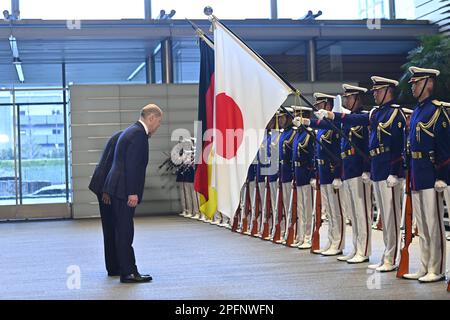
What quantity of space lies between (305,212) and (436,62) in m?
6.57

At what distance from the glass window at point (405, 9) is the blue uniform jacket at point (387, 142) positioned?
11.3 metres

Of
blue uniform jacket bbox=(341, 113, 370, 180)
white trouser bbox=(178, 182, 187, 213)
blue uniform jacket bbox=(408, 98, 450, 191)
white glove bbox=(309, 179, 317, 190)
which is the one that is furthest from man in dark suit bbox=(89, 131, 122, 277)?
white trouser bbox=(178, 182, 187, 213)

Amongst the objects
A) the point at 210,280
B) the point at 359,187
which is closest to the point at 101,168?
the point at 210,280

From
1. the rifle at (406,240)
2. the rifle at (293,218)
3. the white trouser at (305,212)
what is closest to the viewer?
the rifle at (406,240)

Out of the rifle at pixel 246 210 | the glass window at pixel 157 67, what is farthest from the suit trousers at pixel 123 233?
the glass window at pixel 157 67

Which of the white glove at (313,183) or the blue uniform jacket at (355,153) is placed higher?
the blue uniform jacket at (355,153)

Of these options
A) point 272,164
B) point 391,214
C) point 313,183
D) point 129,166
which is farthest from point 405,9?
point 129,166

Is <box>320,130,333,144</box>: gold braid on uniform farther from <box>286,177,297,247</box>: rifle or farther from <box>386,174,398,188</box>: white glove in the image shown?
<box>386,174,398,188</box>: white glove

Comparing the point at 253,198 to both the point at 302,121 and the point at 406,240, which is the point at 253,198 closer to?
the point at 302,121

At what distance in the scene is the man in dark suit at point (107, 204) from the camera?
704 centimetres

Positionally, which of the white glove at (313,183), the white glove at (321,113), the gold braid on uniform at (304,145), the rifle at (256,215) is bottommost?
the rifle at (256,215)

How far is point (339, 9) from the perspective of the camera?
56.7ft

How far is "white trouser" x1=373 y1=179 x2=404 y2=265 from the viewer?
6855mm

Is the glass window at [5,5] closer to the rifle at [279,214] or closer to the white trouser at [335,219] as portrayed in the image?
the rifle at [279,214]
